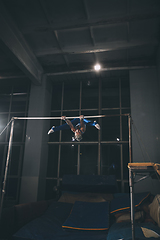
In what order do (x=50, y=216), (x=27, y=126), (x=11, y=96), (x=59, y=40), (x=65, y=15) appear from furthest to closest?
(x=11, y=96)
(x=27, y=126)
(x=59, y=40)
(x=65, y=15)
(x=50, y=216)

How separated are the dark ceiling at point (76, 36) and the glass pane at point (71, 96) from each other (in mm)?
600

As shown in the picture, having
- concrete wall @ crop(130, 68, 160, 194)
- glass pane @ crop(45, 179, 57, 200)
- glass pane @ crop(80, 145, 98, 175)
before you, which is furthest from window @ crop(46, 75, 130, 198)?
concrete wall @ crop(130, 68, 160, 194)

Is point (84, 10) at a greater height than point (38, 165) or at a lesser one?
greater

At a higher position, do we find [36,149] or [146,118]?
[146,118]

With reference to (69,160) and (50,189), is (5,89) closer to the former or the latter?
(69,160)

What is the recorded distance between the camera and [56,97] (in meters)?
9.26

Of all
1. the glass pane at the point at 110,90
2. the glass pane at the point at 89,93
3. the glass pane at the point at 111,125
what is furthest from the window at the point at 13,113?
the glass pane at the point at 111,125

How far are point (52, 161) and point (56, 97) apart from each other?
3076 mm

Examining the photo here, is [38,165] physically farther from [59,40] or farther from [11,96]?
[59,40]

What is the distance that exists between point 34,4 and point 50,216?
6.22 meters

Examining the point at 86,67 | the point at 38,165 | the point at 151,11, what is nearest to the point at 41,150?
the point at 38,165

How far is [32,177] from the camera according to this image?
743 centimetres

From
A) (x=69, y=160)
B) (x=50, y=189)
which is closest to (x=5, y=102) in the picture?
(x=69, y=160)

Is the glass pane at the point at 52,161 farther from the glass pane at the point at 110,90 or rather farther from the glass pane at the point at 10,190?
the glass pane at the point at 110,90
